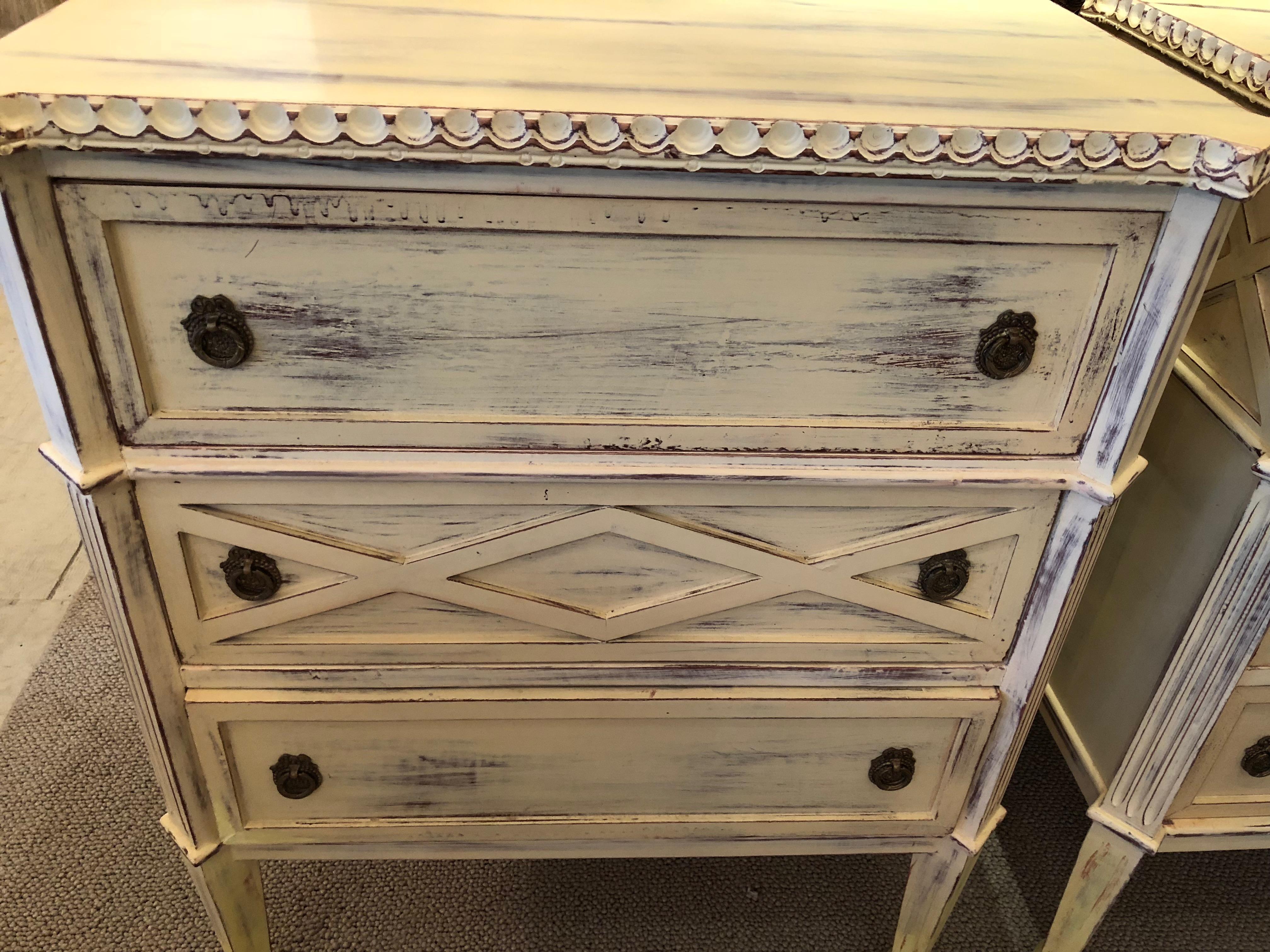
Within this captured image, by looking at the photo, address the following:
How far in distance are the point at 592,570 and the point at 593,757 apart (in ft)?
0.67

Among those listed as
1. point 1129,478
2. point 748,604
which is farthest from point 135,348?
point 1129,478

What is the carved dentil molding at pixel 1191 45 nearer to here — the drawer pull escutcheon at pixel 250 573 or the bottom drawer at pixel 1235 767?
the bottom drawer at pixel 1235 767

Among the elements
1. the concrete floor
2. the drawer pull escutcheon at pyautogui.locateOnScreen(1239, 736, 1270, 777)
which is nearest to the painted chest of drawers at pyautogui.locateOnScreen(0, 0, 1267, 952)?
the drawer pull escutcheon at pyautogui.locateOnScreen(1239, 736, 1270, 777)

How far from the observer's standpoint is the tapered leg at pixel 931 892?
3.05 feet

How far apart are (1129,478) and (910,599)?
0.60 ft

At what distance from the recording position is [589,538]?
73cm

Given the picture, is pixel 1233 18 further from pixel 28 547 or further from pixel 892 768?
pixel 28 547

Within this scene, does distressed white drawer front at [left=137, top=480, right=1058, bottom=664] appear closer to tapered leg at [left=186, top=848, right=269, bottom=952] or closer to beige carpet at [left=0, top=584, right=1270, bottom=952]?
tapered leg at [left=186, top=848, right=269, bottom=952]

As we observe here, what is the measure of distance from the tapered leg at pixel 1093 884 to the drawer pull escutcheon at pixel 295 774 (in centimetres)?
74

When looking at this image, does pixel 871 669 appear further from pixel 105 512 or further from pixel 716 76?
pixel 105 512

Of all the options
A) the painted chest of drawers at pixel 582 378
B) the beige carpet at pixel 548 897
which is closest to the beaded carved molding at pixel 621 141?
the painted chest of drawers at pixel 582 378

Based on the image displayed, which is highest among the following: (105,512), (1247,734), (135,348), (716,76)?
(716,76)

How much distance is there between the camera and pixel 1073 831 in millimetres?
1227

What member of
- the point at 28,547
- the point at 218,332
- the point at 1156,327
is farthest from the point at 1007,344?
the point at 28,547
